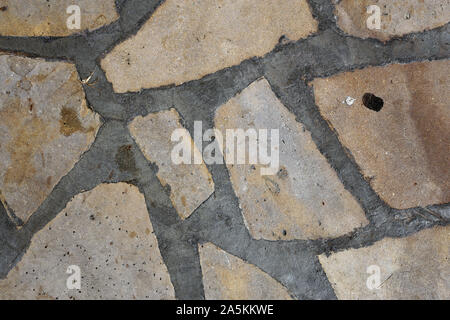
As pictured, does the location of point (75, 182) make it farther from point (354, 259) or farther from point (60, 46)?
point (354, 259)

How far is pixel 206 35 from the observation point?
4.40 feet

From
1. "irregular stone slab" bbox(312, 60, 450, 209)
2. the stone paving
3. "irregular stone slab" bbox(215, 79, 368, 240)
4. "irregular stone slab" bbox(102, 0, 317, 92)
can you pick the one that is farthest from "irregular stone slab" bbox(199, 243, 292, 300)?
"irregular stone slab" bbox(102, 0, 317, 92)

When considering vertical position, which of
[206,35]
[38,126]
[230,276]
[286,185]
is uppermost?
[206,35]

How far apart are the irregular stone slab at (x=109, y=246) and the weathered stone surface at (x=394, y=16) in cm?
91

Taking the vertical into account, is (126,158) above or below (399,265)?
above

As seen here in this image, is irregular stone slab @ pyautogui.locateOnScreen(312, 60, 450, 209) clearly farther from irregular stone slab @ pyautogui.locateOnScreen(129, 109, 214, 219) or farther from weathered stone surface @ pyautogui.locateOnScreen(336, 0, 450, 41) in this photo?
irregular stone slab @ pyautogui.locateOnScreen(129, 109, 214, 219)

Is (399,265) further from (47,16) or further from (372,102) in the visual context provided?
(47,16)

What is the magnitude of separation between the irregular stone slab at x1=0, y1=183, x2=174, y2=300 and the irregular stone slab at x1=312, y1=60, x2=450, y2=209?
73 centimetres

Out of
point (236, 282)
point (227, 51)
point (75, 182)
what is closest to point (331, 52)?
point (227, 51)

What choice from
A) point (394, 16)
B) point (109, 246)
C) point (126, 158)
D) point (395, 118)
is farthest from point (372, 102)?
point (109, 246)

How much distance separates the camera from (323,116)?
1349 millimetres

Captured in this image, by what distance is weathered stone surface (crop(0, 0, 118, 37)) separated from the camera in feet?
4.41

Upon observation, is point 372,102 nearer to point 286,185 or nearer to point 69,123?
point 286,185

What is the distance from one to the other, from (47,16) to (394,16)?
3.77 ft
